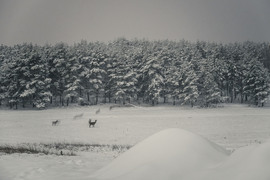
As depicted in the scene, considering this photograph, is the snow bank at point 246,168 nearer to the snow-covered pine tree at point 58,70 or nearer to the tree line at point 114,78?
the tree line at point 114,78

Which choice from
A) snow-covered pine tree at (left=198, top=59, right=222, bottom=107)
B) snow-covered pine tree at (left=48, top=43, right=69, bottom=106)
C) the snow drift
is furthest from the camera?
snow-covered pine tree at (left=198, top=59, right=222, bottom=107)

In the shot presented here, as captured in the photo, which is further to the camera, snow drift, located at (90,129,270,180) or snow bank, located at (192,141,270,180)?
snow drift, located at (90,129,270,180)

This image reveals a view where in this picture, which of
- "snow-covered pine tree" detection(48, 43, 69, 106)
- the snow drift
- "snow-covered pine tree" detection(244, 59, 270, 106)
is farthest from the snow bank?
"snow-covered pine tree" detection(244, 59, 270, 106)

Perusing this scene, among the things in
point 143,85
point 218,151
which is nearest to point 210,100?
point 143,85

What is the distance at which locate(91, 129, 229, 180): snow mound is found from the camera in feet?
20.9

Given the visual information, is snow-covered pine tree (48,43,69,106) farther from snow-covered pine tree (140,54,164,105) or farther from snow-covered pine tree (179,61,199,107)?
snow-covered pine tree (179,61,199,107)

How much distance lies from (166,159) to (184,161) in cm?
41

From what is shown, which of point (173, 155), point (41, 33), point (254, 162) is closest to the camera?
point (254, 162)

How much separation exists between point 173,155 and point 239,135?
20.7 metres

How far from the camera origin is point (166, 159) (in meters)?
6.79

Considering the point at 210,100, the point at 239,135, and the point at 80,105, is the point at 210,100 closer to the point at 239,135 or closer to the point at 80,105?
the point at 80,105

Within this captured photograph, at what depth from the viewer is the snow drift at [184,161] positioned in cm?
578

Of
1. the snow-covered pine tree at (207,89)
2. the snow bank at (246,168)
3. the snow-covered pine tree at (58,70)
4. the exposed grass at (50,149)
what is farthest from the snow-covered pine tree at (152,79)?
the snow bank at (246,168)

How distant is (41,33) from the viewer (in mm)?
21562
